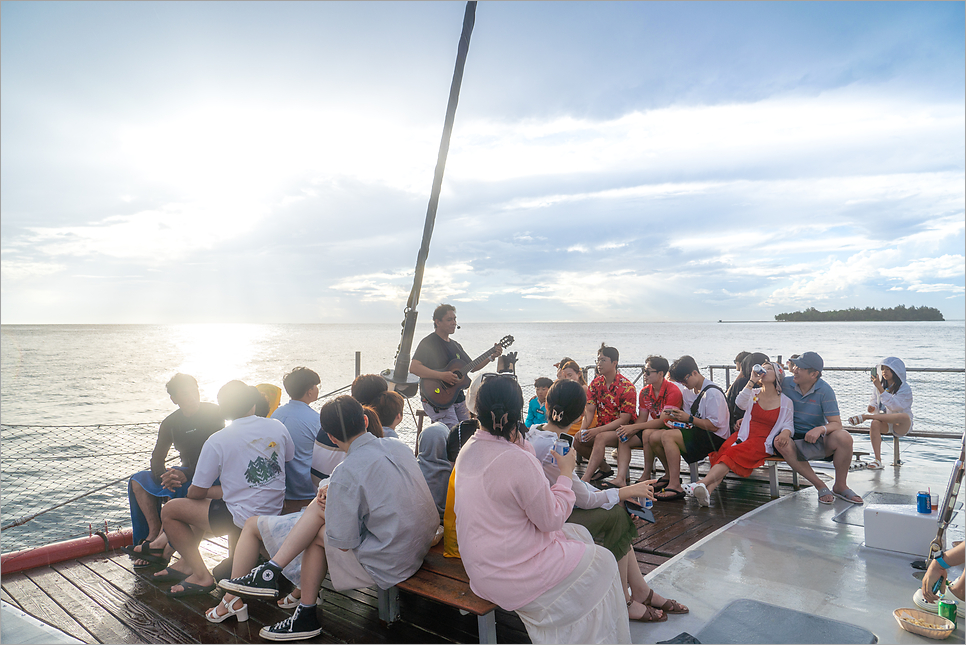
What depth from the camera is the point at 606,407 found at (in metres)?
5.78

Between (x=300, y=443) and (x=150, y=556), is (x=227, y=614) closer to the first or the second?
(x=300, y=443)

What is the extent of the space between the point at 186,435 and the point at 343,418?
1.73 meters

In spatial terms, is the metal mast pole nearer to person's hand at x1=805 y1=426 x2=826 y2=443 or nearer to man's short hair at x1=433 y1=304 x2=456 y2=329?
man's short hair at x1=433 y1=304 x2=456 y2=329

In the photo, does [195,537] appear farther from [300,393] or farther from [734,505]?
[734,505]

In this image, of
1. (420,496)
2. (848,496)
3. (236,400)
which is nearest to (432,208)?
(236,400)

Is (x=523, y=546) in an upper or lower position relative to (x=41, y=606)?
upper

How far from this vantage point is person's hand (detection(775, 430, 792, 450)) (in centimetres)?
487

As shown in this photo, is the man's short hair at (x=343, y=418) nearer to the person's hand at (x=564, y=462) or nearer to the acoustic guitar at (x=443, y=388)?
the person's hand at (x=564, y=462)

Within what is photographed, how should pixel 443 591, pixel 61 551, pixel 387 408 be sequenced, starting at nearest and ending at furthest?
pixel 443 591, pixel 387 408, pixel 61 551

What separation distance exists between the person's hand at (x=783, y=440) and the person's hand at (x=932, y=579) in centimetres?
199

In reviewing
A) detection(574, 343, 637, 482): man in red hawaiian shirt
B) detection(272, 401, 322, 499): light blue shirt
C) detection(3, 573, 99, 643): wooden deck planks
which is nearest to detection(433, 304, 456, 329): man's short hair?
detection(574, 343, 637, 482): man in red hawaiian shirt

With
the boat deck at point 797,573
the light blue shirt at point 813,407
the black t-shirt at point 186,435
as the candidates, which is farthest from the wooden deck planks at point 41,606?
the light blue shirt at point 813,407

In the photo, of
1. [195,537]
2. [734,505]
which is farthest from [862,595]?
[195,537]

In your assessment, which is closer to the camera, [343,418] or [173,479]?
[343,418]
